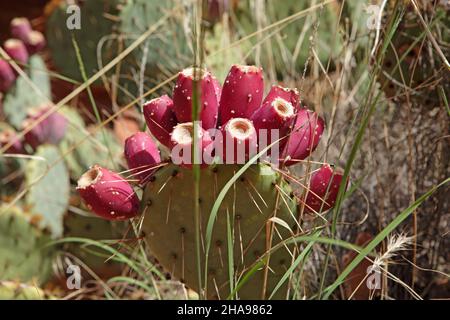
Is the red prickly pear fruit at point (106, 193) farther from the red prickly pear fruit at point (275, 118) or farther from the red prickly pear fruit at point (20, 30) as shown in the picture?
the red prickly pear fruit at point (20, 30)

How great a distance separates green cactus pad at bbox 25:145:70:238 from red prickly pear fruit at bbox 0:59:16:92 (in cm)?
33

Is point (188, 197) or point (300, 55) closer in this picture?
point (188, 197)

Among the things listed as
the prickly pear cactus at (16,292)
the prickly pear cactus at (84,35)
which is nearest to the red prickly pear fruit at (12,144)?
the prickly pear cactus at (84,35)

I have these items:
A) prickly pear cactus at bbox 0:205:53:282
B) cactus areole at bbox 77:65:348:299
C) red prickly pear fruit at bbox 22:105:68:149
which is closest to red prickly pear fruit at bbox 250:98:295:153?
cactus areole at bbox 77:65:348:299

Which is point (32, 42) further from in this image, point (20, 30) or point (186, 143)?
point (186, 143)

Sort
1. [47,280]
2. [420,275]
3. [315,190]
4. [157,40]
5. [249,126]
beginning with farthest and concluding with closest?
[157,40] < [47,280] < [420,275] < [315,190] < [249,126]

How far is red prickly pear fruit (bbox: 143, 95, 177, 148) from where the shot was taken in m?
1.02

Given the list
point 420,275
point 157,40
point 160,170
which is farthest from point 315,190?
point 157,40

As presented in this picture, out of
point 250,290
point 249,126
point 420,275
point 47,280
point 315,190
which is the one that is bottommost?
point 47,280

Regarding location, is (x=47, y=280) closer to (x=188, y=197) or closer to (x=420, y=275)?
(x=420, y=275)

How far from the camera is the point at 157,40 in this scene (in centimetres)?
208

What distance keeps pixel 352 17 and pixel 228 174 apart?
1.04 meters

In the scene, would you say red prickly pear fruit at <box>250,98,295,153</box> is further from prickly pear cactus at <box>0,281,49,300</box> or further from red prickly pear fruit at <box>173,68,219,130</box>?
prickly pear cactus at <box>0,281,49,300</box>

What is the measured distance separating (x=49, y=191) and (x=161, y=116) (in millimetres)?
947
